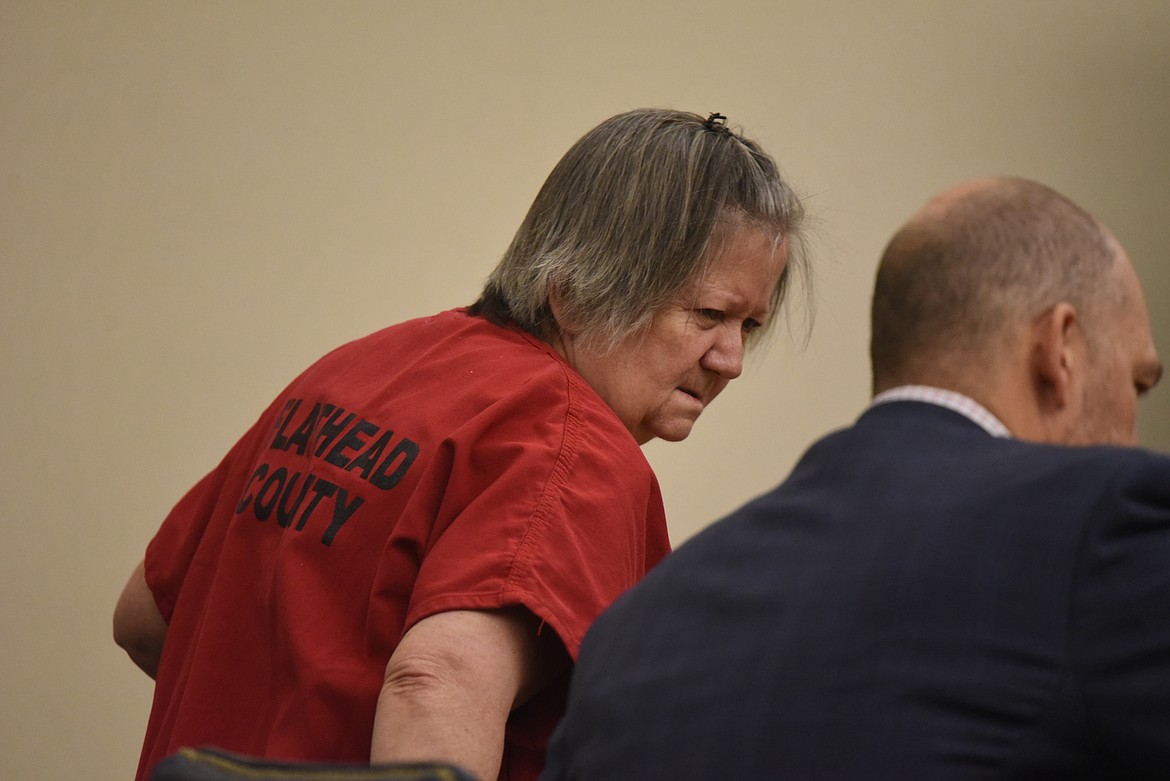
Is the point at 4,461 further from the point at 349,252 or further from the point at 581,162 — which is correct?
the point at 581,162

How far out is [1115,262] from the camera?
933 mm

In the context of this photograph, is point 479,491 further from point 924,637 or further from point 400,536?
point 924,637

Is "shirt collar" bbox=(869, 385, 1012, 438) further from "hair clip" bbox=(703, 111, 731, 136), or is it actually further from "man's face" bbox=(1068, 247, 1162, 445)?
"hair clip" bbox=(703, 111, 731, 136)

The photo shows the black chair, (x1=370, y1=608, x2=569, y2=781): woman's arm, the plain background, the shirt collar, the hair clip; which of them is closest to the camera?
the black chair

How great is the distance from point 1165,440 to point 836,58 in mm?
1092

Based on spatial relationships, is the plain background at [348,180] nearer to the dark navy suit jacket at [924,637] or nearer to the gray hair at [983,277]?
the gray hair at [983,277]

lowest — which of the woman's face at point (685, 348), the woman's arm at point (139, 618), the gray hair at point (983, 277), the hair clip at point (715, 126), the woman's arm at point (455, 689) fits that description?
the woman's arm at point (139, 618)

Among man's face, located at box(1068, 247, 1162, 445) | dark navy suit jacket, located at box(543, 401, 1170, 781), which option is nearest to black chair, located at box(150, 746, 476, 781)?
Answer: dark navy suit jacket, located at box(543, 401, 1170, 781)

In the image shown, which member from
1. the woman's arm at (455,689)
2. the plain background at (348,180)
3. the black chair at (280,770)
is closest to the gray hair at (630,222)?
the woman's arm at (455,689)

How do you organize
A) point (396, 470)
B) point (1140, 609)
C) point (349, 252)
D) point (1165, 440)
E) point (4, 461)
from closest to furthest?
point (1140, 609), point (396, 470), point (4, 461), point (349, 252), point (1165, 440)

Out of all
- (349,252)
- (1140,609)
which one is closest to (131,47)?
(349,252)

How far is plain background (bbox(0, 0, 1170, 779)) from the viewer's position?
234cm

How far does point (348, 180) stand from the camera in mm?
2498

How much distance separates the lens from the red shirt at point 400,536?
1087 mm
